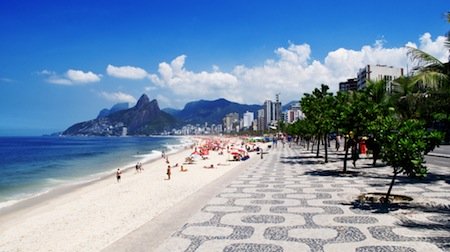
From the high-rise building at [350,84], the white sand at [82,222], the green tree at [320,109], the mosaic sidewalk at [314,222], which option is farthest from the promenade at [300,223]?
the high-rise building at [350,84]

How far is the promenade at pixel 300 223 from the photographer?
8438 millimetres

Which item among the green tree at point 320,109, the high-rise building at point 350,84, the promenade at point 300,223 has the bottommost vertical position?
the promenade at point 300,223

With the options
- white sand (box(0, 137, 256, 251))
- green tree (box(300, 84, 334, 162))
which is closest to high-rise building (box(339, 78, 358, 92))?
green tree (box(300, 84, 334, 162))

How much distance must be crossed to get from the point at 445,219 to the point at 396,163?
7.04 ft

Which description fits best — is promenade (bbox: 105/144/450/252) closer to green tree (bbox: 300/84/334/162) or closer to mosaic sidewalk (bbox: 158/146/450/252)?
mosaic sidewalk (bbox: 158/146/450/252)

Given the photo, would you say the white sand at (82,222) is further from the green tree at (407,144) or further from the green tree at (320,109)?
the green tree at (320,109)

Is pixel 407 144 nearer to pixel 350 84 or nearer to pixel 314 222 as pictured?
pixel 314 222

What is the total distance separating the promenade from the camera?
8.44 m

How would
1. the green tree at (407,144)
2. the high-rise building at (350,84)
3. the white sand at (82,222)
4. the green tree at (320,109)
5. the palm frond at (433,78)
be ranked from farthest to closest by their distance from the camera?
the high-rise building at (350,84) < the green tree at (320,109) < the palm frond at (433,78) < the green tree at (407,144) < the white sand at (82,222)

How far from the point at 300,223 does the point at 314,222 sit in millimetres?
394

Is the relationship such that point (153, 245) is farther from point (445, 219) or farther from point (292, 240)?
point (445, 219)

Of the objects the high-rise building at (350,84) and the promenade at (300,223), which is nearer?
the promenade at (300,223)

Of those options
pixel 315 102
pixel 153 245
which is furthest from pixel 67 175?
pixel 153 245

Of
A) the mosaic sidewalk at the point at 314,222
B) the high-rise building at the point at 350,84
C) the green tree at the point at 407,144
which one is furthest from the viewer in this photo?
the high-rise building at the point at 350,84
